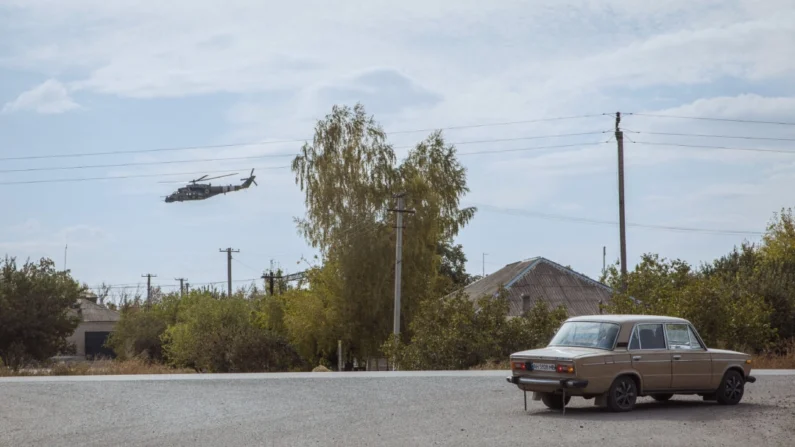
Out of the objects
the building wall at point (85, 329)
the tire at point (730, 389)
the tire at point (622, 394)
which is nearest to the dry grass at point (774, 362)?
the tire at point (730, 389)

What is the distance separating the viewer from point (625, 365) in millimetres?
17094

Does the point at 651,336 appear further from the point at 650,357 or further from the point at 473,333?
the point at 473,333

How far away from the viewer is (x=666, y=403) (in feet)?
61.7

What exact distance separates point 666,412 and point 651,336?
4.27ft

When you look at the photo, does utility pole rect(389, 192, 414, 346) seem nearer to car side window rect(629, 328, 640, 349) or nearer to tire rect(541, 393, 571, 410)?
tire rect(541, 393, 571, 410)

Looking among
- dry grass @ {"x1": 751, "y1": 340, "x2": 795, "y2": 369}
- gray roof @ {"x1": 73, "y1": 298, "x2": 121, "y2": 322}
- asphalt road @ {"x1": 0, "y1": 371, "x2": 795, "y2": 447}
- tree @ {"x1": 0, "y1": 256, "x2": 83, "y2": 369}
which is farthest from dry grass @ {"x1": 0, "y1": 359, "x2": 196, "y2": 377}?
gray roof @ {"x1": 73, "y1": 298, "x2": 121, "y2": 322}

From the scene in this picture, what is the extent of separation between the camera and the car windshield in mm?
17359

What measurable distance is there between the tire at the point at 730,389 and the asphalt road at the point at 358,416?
227 millimetres

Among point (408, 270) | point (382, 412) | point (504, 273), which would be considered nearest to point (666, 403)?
point (382, 412)

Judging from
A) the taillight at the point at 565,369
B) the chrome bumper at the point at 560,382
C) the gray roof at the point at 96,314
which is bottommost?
the chrome bumper at the point at 560,382

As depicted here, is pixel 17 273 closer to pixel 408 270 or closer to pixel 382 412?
pixel 408 270

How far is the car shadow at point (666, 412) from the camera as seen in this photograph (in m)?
16.3

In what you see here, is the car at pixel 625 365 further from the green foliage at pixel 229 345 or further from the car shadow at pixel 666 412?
the green foliage at pixel 229 345

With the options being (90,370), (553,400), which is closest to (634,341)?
(553,400)
